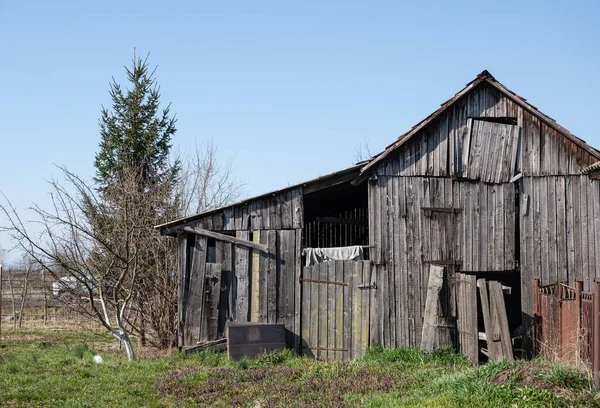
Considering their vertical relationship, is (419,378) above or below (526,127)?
below

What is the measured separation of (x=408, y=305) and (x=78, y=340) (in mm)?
10686

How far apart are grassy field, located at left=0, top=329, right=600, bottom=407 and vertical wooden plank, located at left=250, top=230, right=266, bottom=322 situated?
1085mm

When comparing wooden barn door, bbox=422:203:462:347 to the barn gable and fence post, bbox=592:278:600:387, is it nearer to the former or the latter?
the barn gable

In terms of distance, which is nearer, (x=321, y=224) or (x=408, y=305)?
(x=408, y=305)

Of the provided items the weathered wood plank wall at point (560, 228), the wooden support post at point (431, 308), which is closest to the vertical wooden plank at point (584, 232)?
the weathered wood plank wall at point (560, 228)

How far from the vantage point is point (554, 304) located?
12.5 m

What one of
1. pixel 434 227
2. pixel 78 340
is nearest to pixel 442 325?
pixel 434 227

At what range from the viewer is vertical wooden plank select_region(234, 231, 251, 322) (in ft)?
49.3

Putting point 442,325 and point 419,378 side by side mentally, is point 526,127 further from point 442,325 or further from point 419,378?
point 419,378

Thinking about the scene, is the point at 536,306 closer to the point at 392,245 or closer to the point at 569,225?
the point at 569,225

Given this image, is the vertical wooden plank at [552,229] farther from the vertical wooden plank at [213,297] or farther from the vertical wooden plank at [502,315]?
the vertical wooden plank at [213,297]

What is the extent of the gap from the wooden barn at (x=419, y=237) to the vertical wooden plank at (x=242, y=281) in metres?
0.02

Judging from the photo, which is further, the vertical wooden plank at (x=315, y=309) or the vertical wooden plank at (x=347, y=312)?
the vertical wooden plank at (x=315, y=309)

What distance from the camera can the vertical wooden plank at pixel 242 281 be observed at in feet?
49.3
